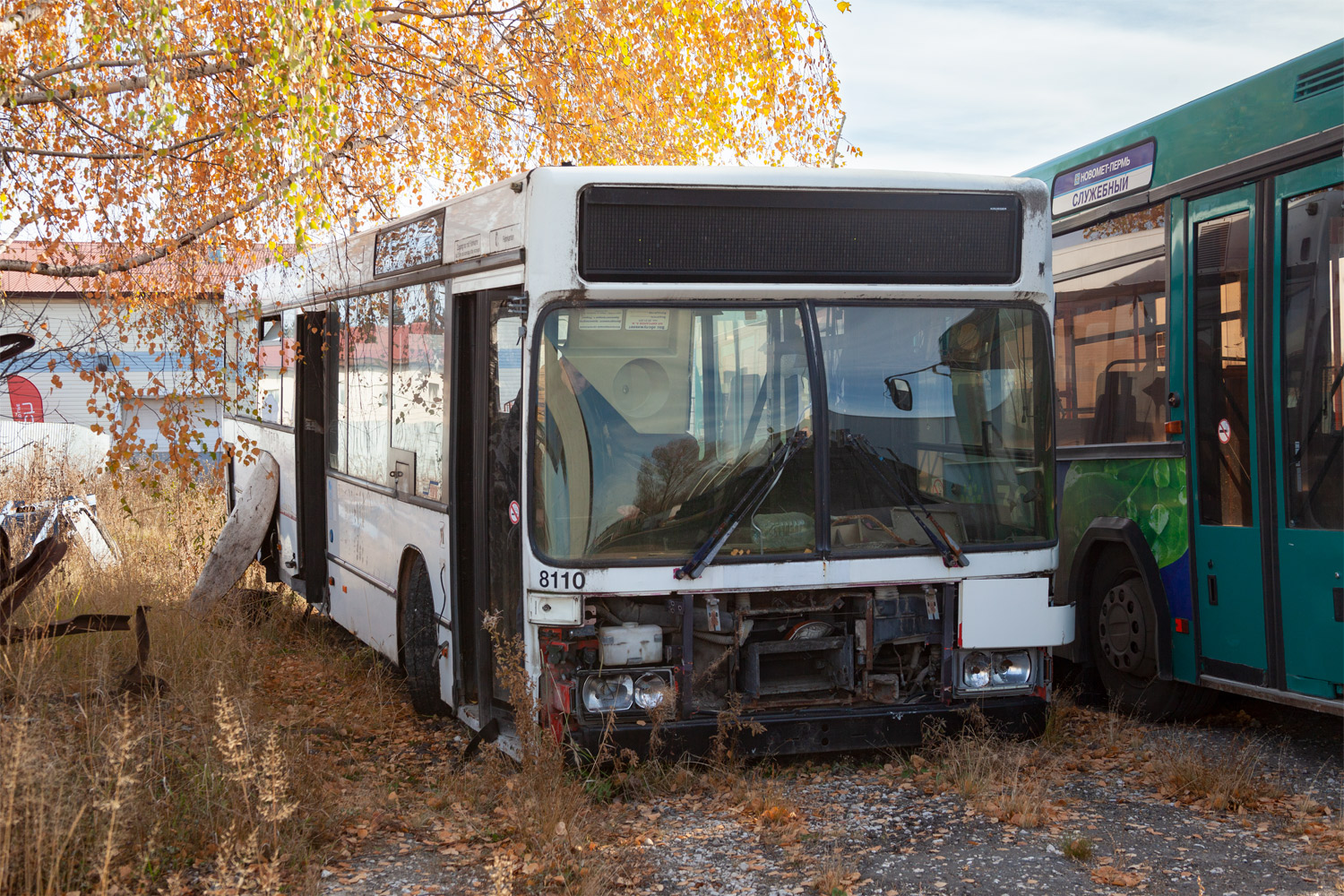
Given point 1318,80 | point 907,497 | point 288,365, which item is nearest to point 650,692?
point 907,497

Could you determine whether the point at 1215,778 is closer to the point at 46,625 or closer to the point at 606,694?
the point at 606,694

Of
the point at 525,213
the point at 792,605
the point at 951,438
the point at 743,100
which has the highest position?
the point at 743,100

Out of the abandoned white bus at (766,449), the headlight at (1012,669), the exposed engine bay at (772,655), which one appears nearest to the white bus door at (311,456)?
the abandoned white bus at (766,449)

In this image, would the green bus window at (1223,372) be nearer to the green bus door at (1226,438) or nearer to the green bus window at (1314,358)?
the green bus door at (1226,438)

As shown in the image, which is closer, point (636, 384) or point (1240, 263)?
point (636, 384)

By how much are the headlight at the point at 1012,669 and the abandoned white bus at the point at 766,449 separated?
0.01 m

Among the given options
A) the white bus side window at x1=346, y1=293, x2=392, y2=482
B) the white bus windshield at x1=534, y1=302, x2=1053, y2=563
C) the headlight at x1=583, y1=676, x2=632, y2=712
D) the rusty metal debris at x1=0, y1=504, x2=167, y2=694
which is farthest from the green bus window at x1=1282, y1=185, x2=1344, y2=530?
the rusty metal debris at x1=0, y1=504, x2=167, y2=694

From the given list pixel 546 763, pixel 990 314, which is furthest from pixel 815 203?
pixel 546 763

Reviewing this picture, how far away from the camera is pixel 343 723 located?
7047 millimetres

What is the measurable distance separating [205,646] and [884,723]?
A: 4.55m

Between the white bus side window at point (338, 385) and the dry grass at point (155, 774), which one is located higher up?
the white bus side window at point (338, 385)

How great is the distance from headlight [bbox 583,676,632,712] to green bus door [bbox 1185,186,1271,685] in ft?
9.98

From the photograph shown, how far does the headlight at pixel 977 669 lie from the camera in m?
5.78

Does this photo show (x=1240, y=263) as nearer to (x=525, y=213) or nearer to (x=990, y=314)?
(x=990, y=314)
